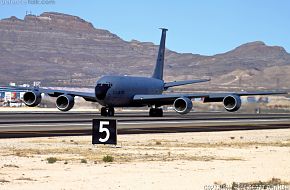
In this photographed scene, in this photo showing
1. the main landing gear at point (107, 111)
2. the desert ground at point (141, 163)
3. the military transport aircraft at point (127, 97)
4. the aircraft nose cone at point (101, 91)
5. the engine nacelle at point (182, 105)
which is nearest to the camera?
the desert ground at point (141, 163)

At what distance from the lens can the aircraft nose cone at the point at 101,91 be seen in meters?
68.6

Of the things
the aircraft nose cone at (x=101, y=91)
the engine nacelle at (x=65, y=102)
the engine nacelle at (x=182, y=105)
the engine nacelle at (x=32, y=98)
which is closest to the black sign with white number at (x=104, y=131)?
the aircraft nose cone at (x=101, y=91)

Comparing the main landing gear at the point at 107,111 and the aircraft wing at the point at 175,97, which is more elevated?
the aircraft wing at the point at 175,97

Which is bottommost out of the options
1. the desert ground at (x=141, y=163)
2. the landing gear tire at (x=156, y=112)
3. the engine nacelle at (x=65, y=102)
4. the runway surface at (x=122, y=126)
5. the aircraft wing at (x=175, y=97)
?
the desert ground at (x=141, y=163)

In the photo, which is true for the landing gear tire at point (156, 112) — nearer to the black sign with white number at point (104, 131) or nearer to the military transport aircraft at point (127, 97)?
the military transport aircraft at point (127, 97)

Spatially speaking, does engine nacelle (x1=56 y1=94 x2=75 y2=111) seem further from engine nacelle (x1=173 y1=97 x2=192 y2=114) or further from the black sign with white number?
the black sign with white number

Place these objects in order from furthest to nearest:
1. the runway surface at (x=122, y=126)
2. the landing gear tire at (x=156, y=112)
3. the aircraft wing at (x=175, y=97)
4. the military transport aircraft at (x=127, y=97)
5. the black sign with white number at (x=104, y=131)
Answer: the landing gear tire at (x=156, y=112)
the aircraft wing at (x=175, y=97)
the military transport aircraft at (x=127, y=97)
the runway surface at (x=122, y=126)
the black sign with white number at (x=104, y=131)

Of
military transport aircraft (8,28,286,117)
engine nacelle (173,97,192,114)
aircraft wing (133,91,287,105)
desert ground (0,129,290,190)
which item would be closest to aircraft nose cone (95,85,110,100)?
military transport aircraft (8,28,286,117)

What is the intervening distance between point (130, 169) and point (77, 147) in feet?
28.2

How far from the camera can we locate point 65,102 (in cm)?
7081

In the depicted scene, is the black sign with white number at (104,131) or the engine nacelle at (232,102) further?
the engine nacelle at (232,102)

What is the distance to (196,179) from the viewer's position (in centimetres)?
2111

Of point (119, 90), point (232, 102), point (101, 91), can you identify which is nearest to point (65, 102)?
point (101, 91)

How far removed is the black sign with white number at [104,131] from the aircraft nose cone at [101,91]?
117 feet
